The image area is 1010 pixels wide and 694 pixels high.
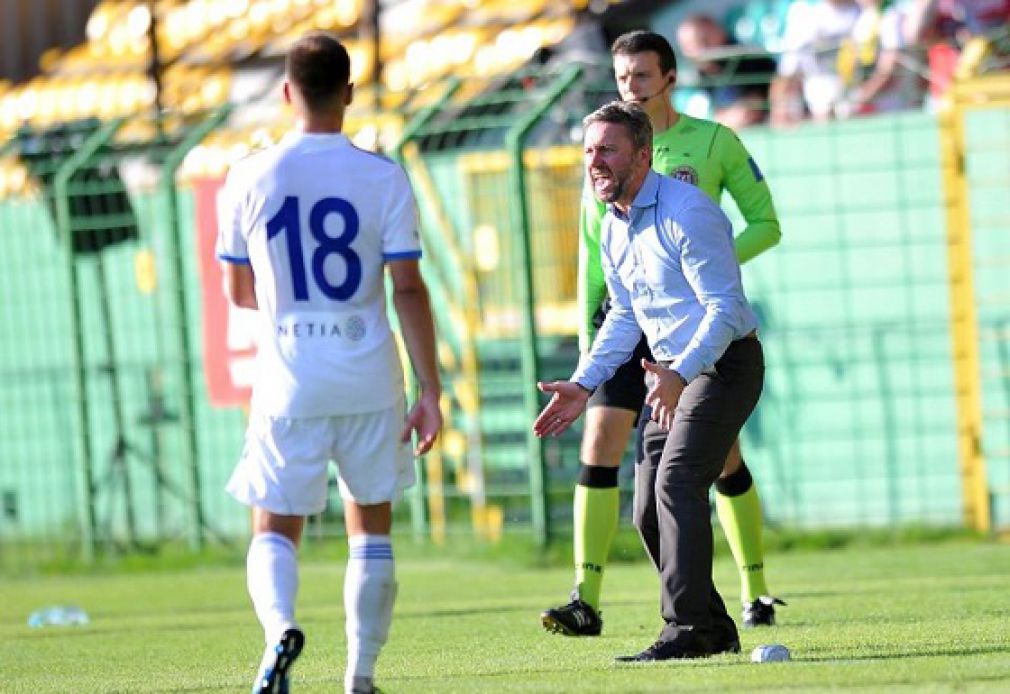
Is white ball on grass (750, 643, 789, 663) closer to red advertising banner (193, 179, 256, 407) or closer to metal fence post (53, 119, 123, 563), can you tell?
red advertising banner (193, 179, 256, 407)

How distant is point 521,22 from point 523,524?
232 inches

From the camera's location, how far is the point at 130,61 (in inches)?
885

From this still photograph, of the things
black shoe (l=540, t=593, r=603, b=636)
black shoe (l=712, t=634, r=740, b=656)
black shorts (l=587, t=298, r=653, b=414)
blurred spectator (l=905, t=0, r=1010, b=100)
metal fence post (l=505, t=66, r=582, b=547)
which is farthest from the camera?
blurred spectator (l=905, t=0, r=1010, b=100)

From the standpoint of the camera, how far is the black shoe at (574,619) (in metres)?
7.96

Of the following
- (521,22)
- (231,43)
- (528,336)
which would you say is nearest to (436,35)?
(521,22)

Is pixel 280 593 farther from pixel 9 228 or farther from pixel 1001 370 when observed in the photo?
pixel 9 228

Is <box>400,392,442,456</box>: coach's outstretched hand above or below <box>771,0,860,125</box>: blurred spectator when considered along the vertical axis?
below

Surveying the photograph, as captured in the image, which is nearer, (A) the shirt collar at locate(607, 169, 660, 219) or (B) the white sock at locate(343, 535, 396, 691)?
(B) the white sock at locate(343, 535, 396, 691)

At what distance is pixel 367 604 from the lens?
19.5 feet

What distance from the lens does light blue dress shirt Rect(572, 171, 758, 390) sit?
21.8 feet

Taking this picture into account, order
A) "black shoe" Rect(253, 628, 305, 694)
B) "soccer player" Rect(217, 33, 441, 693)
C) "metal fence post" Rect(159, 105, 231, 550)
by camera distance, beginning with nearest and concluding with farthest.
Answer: "black shoe" Rect(253, 628, 305, 694) → "soccer player" Rect(217, 33, 441, 693) → "metal fence post" Rect(159, 105, 231, 550)

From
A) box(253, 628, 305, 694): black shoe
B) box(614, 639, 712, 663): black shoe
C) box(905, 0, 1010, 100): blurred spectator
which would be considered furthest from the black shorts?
box(905, 0, 1010, 100): blurred spectator

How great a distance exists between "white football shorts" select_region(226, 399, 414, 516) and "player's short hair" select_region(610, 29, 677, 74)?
8.56 ft

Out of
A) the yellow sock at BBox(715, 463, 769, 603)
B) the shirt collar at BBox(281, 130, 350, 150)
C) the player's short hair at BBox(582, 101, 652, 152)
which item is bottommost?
the yellow sock at BBox(715, 463, 769, 603)
